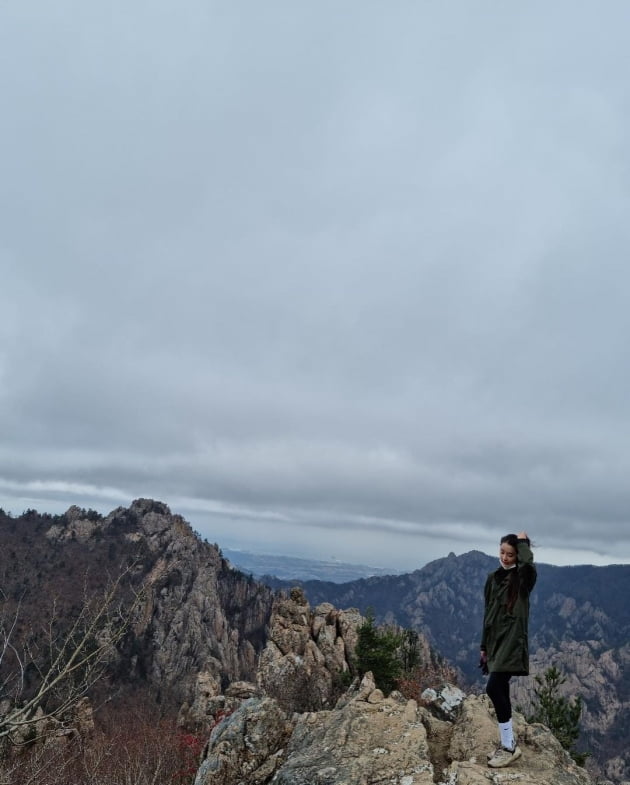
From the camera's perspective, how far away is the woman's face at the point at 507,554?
10039 mm

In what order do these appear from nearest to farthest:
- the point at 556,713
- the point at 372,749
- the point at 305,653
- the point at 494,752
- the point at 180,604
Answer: the point at 494,752 < the point at 372,749 < the point at 556,713 < the point at 305,653 < the point at 180,604

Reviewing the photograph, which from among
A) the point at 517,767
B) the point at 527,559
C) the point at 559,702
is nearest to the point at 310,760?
the point at 517,767

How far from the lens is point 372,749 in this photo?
1108 centimetres

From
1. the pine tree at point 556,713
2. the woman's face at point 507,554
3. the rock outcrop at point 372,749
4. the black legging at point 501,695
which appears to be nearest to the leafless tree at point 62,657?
the rock outcrop at point 372,749

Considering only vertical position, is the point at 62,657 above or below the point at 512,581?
below

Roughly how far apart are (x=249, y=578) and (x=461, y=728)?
18758 centimetres

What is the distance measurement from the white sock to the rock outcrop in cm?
37

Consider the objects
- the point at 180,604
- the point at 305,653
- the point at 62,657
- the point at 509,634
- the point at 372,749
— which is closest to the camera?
the point at 509,634

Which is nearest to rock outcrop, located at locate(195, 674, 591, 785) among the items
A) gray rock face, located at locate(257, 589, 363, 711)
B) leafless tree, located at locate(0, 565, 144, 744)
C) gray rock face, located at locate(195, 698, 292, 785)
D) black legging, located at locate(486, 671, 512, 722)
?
gray rock face, located at locate(195, 698, 292, 785)

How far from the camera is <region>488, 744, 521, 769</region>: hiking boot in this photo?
389 inches

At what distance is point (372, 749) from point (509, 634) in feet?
13.7

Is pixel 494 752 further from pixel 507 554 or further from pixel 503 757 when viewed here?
pixel 507 554

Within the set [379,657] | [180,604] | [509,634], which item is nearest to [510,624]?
[509,634]

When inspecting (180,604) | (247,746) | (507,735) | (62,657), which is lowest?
(180,604)
